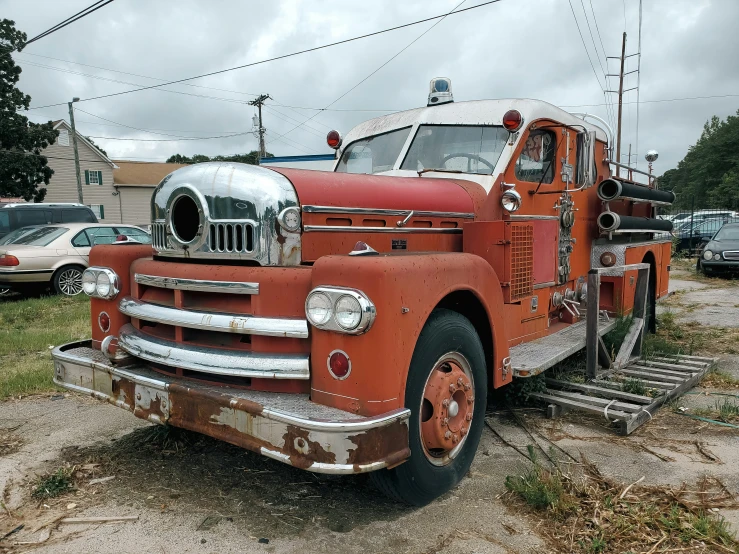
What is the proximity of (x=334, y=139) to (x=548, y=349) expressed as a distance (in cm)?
262

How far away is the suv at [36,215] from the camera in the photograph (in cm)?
1349

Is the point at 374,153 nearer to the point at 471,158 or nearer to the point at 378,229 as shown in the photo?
the point at 471,158

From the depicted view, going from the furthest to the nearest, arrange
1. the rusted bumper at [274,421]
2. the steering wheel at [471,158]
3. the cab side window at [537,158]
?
the cab side window at [537,158] < the steering wheel at [471,158] < the rusted bumper at [274,421]

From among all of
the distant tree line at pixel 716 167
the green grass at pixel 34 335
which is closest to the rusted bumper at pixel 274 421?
the green grass at pixel 34 335

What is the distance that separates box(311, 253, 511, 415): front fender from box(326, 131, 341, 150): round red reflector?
284 cm

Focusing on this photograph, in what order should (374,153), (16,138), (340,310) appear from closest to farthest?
(340,310)
(374,153)
(16,138)

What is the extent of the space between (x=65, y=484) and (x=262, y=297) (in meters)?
1.65

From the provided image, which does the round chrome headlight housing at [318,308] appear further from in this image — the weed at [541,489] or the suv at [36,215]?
the suv at [36,215]

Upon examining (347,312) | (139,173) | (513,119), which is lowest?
(347,312)

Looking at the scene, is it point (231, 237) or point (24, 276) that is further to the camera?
point (24, 276)

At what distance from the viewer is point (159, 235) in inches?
129

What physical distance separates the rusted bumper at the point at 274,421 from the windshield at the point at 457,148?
7.67 feet

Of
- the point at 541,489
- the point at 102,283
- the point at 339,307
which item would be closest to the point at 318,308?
the point at 339,307

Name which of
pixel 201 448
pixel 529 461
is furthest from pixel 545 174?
pixel 201 448
